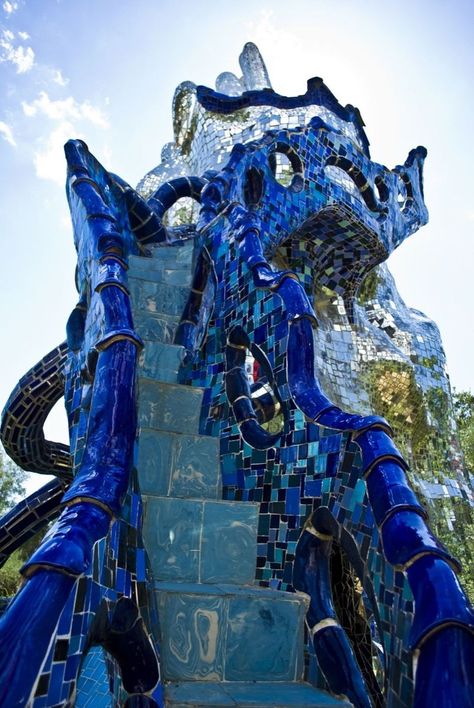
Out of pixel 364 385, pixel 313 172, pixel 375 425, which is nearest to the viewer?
pixel 375 425

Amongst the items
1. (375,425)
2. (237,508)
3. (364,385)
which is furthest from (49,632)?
(364,385)

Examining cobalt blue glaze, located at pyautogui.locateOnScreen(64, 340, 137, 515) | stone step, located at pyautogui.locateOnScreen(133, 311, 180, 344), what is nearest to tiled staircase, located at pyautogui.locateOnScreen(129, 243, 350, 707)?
cobalt blue glaze, located at pyautogui.locateOnScreen(64, 340, 137, 515)

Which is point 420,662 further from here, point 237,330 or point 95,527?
point 237,330

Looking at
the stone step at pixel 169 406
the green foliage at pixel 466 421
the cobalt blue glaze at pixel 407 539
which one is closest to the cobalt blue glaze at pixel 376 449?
the cobalt blue glaze at pixel 407 539

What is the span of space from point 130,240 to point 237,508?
3058mm

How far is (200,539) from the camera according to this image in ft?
8.00

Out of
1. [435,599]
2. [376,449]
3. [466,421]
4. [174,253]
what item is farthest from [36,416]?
[466,421]

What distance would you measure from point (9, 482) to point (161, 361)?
18.2 metres

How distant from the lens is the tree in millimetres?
19597

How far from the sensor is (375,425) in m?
2.00

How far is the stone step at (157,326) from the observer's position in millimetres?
4078

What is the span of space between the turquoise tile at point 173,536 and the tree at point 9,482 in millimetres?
18560

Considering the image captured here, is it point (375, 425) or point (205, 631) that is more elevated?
point (375, 425)

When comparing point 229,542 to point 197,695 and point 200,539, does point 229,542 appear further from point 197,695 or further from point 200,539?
point 197,695
